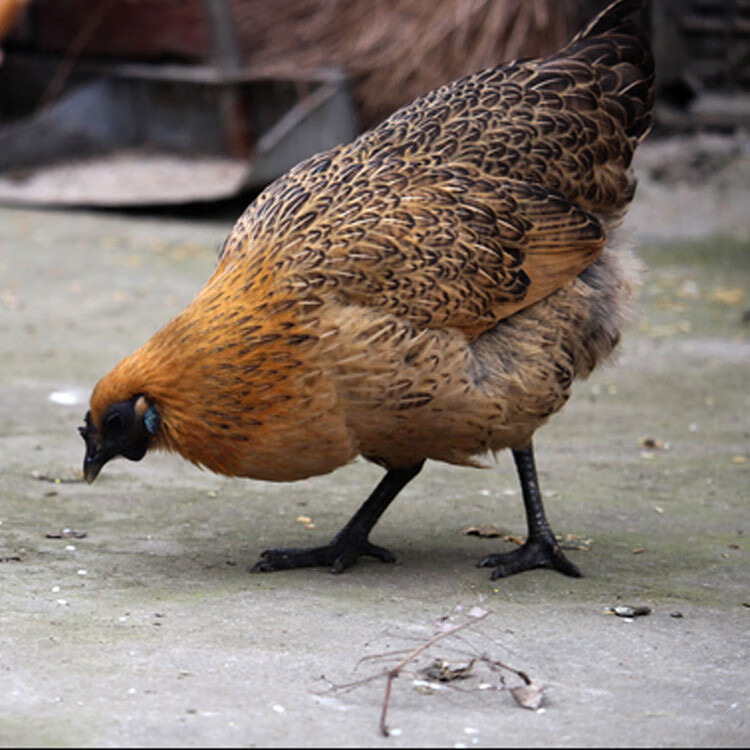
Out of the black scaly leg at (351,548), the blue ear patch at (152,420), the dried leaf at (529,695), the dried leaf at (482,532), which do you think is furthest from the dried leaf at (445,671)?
the dried leaf at (482,532)

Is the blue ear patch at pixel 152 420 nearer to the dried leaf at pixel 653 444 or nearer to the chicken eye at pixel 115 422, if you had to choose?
the chicken eye at pixel 115 422

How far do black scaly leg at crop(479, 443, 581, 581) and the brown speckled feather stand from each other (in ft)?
0.83

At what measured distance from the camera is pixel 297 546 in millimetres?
4699

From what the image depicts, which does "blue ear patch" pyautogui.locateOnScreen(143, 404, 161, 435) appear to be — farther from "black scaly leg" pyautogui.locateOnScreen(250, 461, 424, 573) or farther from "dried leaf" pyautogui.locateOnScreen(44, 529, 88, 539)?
"dried leaf" pyautogui.locateOnScreen(44, 529, 88, 539)

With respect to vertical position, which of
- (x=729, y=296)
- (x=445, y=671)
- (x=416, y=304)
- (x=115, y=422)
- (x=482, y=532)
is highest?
(x=416, y=304)

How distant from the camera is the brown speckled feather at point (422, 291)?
157 inches

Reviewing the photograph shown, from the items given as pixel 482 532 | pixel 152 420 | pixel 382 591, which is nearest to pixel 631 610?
pixel 382 591

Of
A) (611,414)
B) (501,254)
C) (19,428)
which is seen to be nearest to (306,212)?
(501,254)

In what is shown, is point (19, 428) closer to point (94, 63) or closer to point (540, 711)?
point (540, 711)

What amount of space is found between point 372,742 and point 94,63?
1342cm

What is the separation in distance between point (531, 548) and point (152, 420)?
1407 mm

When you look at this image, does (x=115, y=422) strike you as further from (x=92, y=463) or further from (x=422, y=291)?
(x=422, y=291)

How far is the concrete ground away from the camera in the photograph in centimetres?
314

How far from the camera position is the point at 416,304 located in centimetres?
413
